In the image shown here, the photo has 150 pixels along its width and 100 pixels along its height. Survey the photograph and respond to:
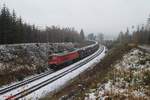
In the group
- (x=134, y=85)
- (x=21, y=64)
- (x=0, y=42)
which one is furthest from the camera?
(x=0, y=42)

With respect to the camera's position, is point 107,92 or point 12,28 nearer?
point 107,92

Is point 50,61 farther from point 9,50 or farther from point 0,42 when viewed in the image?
point 0,42

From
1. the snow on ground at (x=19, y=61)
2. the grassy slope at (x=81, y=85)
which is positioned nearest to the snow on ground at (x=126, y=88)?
the grassy slope at (x=81, y=85)

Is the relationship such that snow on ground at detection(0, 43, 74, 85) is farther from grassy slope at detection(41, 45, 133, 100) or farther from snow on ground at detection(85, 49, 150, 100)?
snow on ground at detection(85, 49, 150, 100)

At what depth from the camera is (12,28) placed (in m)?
49.2

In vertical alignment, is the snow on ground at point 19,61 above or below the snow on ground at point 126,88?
below

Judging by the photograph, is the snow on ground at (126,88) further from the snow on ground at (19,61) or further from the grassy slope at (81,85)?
the snow on ground at (19,61)

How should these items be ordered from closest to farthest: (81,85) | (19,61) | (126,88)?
1. (126,88)
2. (81,85)
3. (19,61)

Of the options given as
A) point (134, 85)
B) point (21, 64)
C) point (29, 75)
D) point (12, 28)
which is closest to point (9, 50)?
point (21, 64)

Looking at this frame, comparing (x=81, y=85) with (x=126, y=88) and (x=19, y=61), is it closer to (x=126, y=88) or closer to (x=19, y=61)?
(x=126, y=88)

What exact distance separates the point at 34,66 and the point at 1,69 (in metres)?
6.95

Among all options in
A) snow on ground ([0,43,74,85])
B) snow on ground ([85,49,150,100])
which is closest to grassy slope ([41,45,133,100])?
snow on ground ([85,49,150,100])

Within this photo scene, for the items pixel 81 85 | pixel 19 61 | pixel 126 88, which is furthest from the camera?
pixel 19 61

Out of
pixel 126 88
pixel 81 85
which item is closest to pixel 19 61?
pixel 81 85
